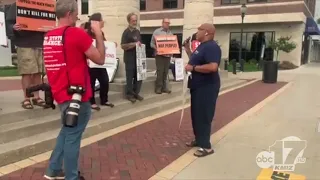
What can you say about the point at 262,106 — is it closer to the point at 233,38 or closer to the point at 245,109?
the point at 245,109

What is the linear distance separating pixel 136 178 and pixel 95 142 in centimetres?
146

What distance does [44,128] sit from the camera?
516cm

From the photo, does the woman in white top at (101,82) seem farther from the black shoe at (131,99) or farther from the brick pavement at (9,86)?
the brick pavement at (9,86)

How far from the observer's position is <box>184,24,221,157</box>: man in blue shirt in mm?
4508

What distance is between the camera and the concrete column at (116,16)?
8.48 meters

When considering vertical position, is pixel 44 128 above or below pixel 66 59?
below

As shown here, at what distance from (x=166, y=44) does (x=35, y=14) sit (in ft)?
12.0

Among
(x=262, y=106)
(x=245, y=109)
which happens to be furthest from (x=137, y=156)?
(x=262, y=106)

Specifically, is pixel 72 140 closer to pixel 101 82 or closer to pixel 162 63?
pixel 101 82

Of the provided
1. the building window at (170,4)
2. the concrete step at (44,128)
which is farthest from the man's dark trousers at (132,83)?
the building window at (170,4)

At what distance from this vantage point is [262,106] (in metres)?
8.72

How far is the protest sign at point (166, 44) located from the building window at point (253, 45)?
23.5 metres

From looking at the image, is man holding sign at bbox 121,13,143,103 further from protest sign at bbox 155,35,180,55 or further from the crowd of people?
protest sign at bbox 155,35,180,55

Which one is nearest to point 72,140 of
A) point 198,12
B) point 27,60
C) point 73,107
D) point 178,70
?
point 73,107
